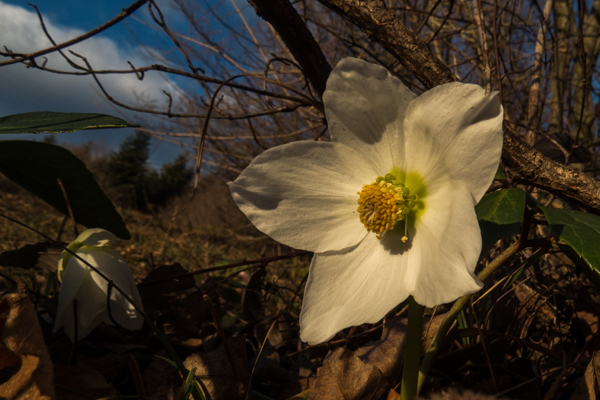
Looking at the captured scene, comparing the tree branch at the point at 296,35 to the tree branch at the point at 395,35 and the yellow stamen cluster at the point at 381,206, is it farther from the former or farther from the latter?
the yellow stamen cluster at the point at 381,206

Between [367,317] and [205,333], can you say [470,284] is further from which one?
[205,333]

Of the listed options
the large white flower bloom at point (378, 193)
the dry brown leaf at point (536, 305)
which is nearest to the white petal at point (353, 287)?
the large white flower bloom at point (378, 193)

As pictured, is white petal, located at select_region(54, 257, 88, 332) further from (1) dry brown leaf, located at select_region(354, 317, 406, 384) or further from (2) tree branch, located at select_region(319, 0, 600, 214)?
(2) tree branch, located at select_region(319, 0, 600, 214)

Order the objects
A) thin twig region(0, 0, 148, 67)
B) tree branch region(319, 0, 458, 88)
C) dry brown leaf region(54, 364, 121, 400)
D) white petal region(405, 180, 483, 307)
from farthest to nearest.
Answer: thin twig region(0, 0, 148, 67), tree branch region(319, 0, 458, 88), dry brown leaf region(54, 364, 121, 400), white petal region(405, 180, 483, 307)

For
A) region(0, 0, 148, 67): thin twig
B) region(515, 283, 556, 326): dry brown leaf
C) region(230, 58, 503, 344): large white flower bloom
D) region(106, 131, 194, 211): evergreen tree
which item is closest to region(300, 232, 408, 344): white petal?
region(230, 58, 503, 344): large white flower bloom

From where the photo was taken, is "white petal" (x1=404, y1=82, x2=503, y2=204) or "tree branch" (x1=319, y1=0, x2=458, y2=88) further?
"tree branch" (x1=319, y1=0, x2=458, y2=88)

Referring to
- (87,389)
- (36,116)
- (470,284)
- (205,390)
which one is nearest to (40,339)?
(87,389)
